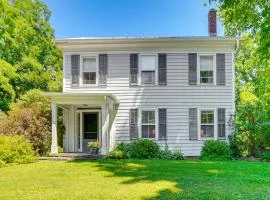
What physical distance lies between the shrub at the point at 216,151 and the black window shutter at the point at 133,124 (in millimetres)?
3428

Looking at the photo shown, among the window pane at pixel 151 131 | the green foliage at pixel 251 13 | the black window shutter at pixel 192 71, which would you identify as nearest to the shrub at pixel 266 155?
the black window shutter at pixel 192 71

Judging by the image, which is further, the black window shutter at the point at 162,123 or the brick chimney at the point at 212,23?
the brick chimney at the point at 212,23

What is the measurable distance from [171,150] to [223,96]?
3809mm

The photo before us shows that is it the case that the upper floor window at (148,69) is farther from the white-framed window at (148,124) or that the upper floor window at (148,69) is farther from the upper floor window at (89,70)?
the upper floor window at (89,70)

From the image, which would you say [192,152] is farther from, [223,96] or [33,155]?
A: [33,155]

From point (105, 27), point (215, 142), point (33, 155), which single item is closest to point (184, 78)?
point (215, 142)

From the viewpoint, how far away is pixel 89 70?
62.1 ft

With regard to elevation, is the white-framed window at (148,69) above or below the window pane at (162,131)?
above

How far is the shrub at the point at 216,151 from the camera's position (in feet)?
57.4

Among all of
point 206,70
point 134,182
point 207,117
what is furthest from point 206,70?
point 134,182

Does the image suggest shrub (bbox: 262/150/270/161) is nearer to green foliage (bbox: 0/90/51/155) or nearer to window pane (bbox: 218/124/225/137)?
window pane (bbox: 218/124/225/137)

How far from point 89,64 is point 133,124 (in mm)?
3830

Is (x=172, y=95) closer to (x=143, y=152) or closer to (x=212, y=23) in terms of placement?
(x=143, y=152)

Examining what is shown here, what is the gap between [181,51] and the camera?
18.8 metres
